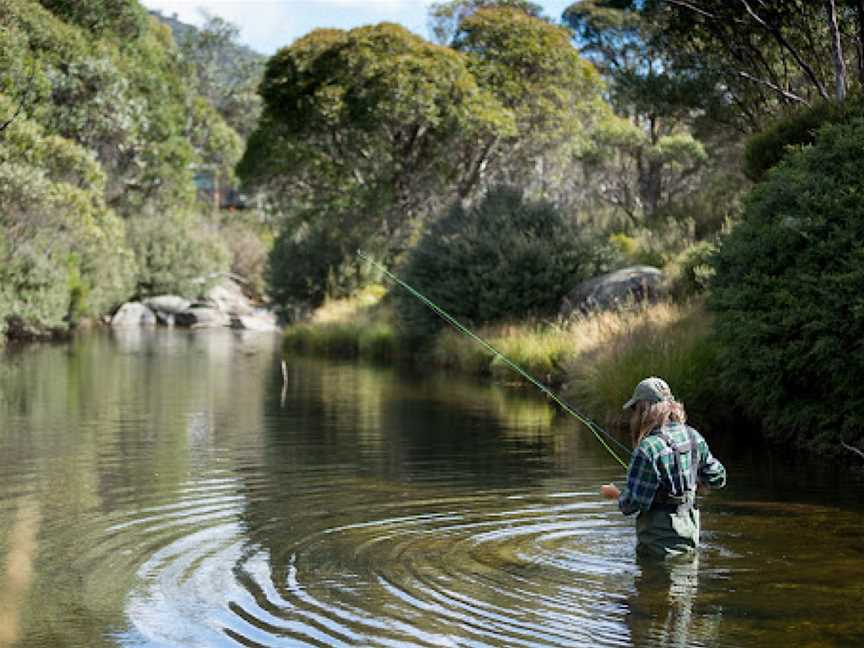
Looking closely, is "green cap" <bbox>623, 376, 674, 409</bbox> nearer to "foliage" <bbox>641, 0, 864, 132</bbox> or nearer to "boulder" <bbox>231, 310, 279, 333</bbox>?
"foliage" <bbox>641, 0, 864, 132</bbox>

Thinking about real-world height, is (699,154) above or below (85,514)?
above

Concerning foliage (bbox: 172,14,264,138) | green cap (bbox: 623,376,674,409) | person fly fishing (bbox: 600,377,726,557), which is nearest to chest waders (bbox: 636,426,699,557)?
person fly fishing (bbox: 600,377,726,557)

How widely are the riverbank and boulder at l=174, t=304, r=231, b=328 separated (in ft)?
60.2

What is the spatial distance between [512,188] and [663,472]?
23936 mm

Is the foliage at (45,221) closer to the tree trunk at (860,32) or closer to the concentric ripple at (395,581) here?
the tree trunk at (860,32)

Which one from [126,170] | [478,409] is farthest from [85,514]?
[126,170]

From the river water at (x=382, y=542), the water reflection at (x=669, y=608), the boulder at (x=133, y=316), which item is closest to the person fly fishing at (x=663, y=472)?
the water reflection at (x=669, y=608)

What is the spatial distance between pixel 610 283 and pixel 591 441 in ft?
36.0

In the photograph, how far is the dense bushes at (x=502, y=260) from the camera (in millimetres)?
29312

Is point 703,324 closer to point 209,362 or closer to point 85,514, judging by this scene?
point 85,514

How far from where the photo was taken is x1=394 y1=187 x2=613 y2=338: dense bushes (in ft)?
96.2

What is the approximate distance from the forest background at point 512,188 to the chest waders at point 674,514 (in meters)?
5.75

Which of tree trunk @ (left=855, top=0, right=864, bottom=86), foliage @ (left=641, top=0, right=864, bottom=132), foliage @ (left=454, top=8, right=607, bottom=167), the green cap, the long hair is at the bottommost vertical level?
the long hair

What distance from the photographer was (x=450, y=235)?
31.1 metres
